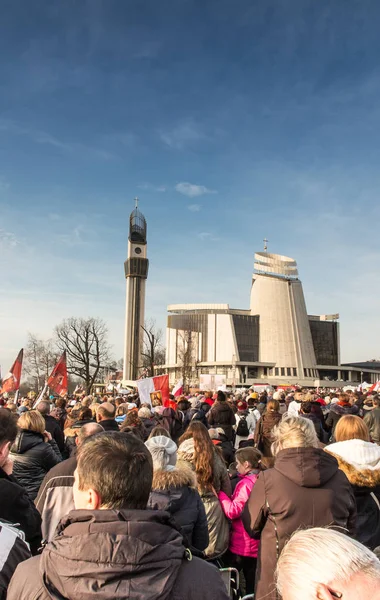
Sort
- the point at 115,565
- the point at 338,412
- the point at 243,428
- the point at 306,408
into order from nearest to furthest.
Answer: the point at 115,565, the point at 306,408, the point at 338,412, the point at 243,428

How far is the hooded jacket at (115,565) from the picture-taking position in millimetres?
1608

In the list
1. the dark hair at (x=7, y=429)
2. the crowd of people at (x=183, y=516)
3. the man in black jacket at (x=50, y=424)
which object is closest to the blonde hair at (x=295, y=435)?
the crowd of people at (x=183, y=516)

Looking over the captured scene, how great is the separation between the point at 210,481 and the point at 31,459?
1.95 m

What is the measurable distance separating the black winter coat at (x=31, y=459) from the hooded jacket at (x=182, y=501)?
2.15m

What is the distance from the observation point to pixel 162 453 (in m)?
3.68

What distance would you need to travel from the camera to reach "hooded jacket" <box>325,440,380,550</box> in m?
3.76

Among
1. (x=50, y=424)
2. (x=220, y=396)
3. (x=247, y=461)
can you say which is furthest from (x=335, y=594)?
(x=220, y=396)

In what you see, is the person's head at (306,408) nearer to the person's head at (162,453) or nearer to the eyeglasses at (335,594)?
Result: the person's head at (162,453)

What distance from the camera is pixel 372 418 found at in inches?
349

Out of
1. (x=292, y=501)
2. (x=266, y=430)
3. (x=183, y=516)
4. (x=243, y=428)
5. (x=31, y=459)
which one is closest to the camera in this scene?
(x=292, y=501)

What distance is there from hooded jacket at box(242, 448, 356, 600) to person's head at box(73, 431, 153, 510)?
4.74 ft

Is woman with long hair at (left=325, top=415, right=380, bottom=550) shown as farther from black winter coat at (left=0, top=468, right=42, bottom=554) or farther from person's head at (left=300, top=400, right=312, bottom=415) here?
person's head at (left=300, top=400, right=312, bottom=415)

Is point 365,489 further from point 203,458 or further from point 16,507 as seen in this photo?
point 16,507

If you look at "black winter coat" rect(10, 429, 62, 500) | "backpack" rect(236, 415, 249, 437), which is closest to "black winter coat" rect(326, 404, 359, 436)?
"backpack" rect(236, 415, 249, 437)
